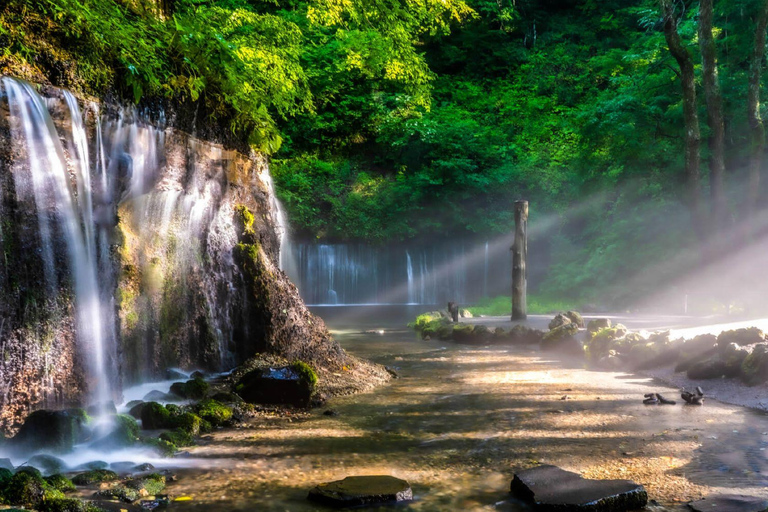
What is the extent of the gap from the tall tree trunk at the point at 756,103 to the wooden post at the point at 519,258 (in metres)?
5.86

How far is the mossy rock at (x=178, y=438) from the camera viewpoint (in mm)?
6004

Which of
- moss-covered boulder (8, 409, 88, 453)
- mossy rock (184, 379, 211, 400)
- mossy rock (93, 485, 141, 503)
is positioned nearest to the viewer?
mossy rock (93, 485, 141, 503)

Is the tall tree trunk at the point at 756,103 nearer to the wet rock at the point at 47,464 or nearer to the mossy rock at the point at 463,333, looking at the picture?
the mossy rock at the point at 463,333

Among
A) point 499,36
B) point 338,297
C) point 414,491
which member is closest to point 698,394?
point 414,491

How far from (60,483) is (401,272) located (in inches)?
866

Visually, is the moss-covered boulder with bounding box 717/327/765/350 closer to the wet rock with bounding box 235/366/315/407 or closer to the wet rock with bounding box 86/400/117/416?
the wet rock with bounding box 235/366/315/407

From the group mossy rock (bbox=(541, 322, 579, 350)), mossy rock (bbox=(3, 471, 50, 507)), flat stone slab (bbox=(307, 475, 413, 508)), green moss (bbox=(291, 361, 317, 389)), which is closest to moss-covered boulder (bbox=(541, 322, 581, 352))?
mossy rock (bbox=(541, 322, 579, 350))

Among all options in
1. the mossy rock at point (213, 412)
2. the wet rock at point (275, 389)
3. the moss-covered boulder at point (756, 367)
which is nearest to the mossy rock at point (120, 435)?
the mossy rock at point (213, 412)

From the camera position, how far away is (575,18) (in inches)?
1387

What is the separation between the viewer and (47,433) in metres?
5.48

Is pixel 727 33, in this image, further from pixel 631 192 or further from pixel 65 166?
pixel 65 166

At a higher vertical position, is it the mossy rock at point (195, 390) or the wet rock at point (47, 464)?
the mossy rock at point (195, 390)

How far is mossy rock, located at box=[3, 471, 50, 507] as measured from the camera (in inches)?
162

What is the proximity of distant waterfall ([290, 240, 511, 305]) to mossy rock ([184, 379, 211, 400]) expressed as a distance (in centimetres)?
1703
